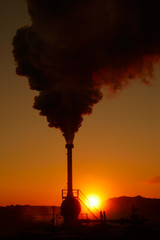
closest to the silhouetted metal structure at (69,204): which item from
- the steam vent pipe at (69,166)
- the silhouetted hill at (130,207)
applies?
the steam vent pipe at (69,166)

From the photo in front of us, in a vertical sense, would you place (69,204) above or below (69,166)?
below

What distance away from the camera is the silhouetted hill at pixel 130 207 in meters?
132

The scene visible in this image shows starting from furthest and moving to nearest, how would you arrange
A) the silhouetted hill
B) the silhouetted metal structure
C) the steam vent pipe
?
the silhouetted hill, the steam vent pipe, the silhouetted metal structure

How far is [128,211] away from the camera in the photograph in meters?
146

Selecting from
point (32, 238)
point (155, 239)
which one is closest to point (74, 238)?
point (32, 238)

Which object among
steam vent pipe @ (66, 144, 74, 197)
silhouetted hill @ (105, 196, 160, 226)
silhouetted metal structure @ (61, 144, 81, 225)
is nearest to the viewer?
silhouetted metal structure @ (61, 144, 81, 225)

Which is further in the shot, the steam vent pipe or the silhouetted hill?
the silhouetted hill

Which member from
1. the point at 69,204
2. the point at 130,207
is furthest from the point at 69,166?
the point at 130,207

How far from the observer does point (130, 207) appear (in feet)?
492

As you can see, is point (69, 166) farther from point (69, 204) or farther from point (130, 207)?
point (130, 207)

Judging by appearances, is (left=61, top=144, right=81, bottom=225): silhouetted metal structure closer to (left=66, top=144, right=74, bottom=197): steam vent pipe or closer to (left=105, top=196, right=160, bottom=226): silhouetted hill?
(left=66, top=144, right=74, bottom=197): steam vent pipe

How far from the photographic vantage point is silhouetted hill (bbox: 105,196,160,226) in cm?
13162

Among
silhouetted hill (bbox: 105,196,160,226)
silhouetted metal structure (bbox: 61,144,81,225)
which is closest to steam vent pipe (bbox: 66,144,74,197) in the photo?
silhouetted metal structure (bbox: 61,144,81,225)

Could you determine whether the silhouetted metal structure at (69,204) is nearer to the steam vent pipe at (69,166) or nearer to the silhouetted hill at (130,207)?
the steam vent pipe at (69,166)
